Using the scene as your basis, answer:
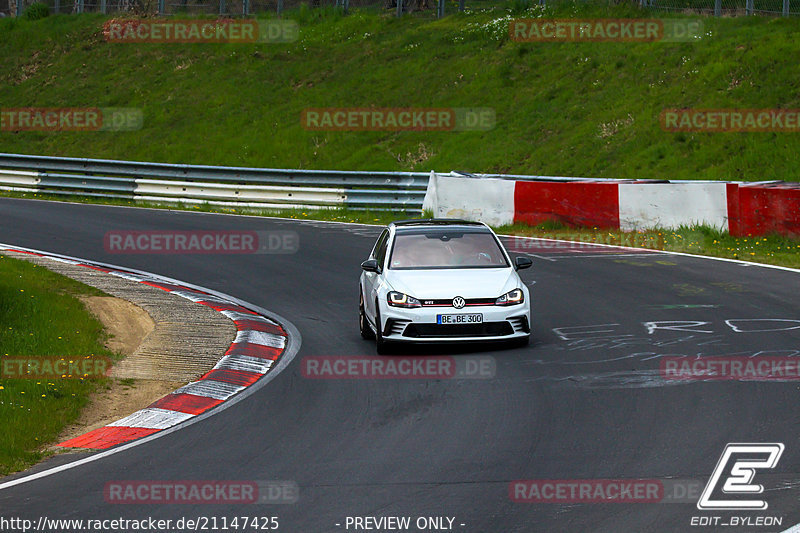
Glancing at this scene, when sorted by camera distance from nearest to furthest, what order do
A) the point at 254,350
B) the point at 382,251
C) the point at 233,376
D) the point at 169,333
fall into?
the point at 233,376 < the point at 254,350 < the point at 169,333 < the point at 382,251

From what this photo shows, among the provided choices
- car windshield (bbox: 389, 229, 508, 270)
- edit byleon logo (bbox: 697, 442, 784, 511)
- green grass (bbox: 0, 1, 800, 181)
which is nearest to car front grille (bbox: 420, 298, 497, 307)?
car windshield (bbox: 389, 229, 508, 270)

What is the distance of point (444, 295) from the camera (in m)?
11.9

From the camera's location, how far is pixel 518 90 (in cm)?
3325

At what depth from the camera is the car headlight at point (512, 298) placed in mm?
11945

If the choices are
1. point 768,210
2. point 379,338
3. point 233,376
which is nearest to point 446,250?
point 379,338

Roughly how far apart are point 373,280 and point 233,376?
244cm

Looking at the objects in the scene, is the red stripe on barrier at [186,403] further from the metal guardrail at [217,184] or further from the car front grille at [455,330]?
the metal guardrail at [217,184]

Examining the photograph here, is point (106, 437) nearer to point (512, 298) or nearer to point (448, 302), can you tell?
point (448, 302)

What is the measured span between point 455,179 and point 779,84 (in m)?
9.47

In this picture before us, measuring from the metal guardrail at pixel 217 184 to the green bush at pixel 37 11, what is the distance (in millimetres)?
20681

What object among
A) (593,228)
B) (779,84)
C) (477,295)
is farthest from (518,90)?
(477,295)

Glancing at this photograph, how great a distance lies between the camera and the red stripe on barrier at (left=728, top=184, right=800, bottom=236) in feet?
61.6

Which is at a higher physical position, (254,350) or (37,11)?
(37,11)

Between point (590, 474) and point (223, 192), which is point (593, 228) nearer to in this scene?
point (223, 192)
